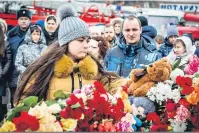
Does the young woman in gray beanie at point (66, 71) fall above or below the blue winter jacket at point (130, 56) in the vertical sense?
above

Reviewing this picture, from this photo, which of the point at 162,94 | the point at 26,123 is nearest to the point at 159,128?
the point at 162,94

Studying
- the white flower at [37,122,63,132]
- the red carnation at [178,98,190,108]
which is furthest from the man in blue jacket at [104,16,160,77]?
the white flower at [37,122,63,132]

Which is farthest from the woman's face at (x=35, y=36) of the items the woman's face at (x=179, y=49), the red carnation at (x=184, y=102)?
the red carnation at (x=184, y=102)

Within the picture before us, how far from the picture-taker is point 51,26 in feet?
31.1

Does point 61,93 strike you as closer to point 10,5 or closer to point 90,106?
point 90,106

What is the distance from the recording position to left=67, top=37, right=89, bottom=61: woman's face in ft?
17.2

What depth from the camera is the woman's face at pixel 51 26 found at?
948 cm

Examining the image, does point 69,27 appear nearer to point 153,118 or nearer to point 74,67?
point 74,67

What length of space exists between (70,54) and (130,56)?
1730 mm

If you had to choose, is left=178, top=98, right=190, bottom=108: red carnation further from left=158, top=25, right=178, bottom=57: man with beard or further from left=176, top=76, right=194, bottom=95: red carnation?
left=158, top=25, right=178, bottom=57: man with beard

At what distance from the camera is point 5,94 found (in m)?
8.85

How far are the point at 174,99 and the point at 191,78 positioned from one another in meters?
0.28

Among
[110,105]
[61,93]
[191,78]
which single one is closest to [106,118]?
[110,105]

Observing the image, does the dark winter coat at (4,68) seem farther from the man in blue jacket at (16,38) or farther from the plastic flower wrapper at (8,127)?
the plastic flower wrapper at (8,127)
